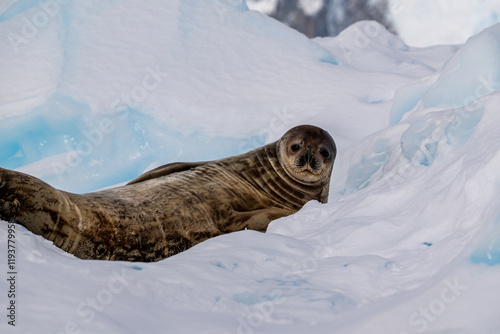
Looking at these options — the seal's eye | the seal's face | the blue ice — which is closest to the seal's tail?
the seal's face

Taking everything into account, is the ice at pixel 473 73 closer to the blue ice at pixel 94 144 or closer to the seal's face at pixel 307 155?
the seal's face at pixel 307 155

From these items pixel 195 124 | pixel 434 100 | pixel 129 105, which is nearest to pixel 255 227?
pixel 434 100

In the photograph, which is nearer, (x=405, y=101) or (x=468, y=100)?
(x=468, y=100)

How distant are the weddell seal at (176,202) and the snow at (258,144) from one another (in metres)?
0.59

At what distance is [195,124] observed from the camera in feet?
24.2

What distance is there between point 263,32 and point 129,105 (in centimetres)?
221

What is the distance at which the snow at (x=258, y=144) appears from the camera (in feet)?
5.74

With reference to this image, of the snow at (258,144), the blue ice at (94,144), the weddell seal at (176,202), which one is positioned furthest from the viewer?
the blue ice at (94,144)

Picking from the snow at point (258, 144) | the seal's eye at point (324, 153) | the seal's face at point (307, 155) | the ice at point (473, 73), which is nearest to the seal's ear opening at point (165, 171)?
the seal's face at point (307, 155)

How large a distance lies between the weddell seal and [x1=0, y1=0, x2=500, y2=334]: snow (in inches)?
23.1

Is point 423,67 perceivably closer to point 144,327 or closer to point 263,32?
point 263,32

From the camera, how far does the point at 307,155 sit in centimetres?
483

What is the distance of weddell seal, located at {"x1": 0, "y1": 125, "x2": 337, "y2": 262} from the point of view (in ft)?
10.8

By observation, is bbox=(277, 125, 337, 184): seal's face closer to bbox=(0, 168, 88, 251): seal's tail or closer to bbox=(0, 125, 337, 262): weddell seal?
bbox=(0, 125, 337, 262): weddell seal
